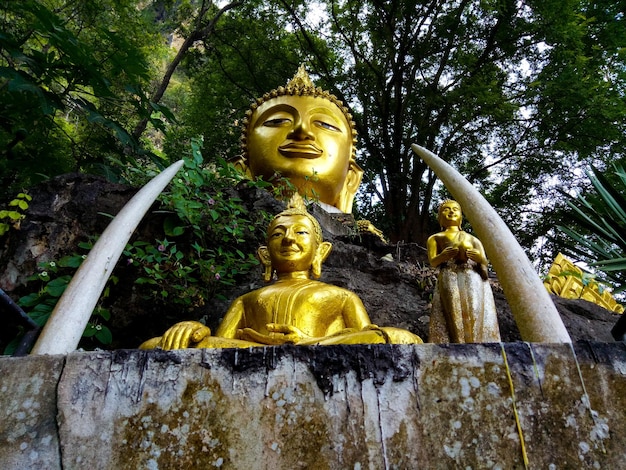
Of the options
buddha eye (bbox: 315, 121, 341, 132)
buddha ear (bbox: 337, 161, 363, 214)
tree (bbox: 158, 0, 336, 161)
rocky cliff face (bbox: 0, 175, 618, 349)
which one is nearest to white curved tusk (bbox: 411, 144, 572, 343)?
rocky cliff face (bbox: 0, 175, 618, 349)

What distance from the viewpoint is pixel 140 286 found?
4320mm

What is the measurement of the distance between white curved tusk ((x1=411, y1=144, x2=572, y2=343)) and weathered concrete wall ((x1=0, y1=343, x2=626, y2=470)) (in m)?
0.36

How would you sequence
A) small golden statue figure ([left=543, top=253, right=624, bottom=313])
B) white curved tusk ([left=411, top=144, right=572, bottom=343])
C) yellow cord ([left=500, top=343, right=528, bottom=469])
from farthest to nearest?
small golden statue figure ([left=543, top=253, right=624, bottom=313]), white curved tusk ([left=411, top=144, right=572, bottom=343]), yellow cord ([left=500, top=343, right=528, bottom=469])

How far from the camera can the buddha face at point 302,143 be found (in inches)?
242

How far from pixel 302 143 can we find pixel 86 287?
394 centimetres

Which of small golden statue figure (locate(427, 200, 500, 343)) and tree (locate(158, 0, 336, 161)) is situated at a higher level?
tree (locate(158, 0, 336, 161))

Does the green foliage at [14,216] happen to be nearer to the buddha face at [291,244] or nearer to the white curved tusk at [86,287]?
A: the white curved tusk at [86,287]

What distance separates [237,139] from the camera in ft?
34.0

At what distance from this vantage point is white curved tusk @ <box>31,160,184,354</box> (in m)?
2.30

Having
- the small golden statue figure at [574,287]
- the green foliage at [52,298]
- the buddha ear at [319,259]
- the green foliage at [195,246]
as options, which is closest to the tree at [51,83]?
the green foliage at [195,246]

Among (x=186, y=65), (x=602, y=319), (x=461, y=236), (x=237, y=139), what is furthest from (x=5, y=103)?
(x=186, y=65)

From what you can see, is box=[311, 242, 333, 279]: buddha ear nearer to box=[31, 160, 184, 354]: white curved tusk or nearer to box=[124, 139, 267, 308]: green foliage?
box=[124, 139, 267, 308]: green foliage

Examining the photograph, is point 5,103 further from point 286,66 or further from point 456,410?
point 286,66

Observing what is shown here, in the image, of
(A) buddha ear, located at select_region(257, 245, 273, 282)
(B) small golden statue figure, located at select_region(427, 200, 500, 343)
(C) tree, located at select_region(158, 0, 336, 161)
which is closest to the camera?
(B) small golden statue figure, located at select_region(427, 200, 500, 343)
